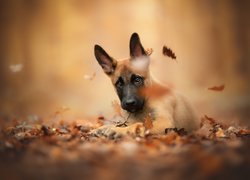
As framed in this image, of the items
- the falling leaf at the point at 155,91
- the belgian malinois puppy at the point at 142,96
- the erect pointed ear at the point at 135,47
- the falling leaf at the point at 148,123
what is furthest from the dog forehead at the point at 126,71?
the falling leaf at the point at 148,123

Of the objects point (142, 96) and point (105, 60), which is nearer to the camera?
point (142, 96)

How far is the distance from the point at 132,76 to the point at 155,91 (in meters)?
0.43

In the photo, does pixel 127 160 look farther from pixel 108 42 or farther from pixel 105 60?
pixel 108 42

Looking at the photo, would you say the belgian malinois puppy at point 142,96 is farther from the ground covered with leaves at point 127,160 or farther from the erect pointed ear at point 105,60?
the ground covered with leaves at point 127,160

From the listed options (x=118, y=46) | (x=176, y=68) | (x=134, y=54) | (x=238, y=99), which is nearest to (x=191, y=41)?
(x=176, y=68)

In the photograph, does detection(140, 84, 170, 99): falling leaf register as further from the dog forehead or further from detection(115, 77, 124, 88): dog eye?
detection(115, 77, 124, 88): dog eye

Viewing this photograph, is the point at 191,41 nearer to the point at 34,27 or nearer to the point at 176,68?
the point at 176,68

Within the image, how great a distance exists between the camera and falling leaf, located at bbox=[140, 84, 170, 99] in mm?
6730

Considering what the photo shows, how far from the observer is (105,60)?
287 inches

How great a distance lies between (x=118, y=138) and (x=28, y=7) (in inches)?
774

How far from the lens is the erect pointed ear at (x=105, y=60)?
718 centimetres

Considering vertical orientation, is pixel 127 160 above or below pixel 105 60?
below

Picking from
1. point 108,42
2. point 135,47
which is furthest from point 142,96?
point 108,42

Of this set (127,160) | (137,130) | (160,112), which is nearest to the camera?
(127,160)
